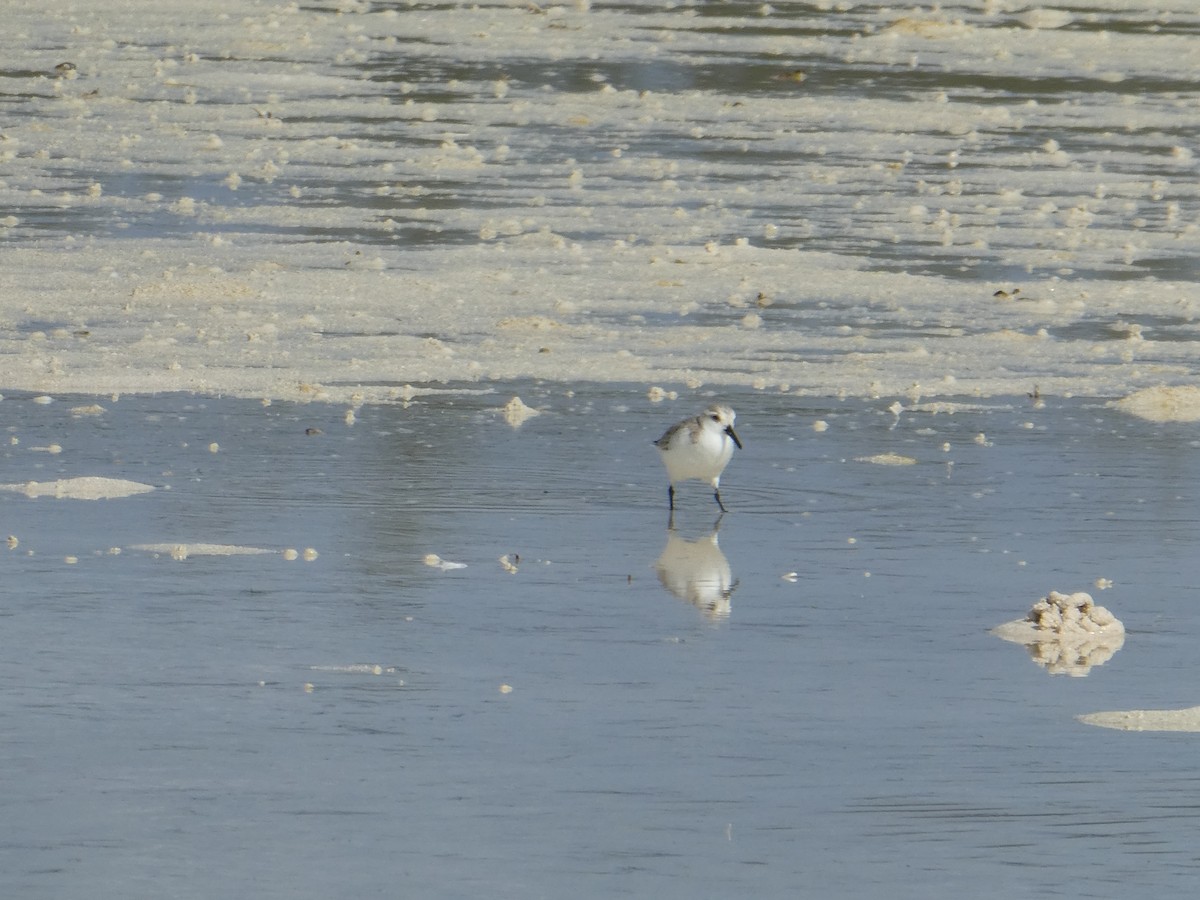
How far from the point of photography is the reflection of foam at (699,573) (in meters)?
→ 7.69

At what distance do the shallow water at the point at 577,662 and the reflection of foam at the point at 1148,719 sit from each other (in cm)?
6

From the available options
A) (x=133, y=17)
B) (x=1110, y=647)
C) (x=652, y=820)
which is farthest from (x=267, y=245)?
(x=133, y=17)

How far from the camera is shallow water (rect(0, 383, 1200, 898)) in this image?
5.36 metres

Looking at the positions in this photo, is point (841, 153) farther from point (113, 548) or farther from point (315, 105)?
point (113, 548)

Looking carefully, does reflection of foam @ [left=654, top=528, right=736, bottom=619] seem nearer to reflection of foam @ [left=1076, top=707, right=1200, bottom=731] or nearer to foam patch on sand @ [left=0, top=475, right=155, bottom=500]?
reflection of foam @ [left=1076, top=707, right=1200, bottom=731]

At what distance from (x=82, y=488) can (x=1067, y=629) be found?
142 inches

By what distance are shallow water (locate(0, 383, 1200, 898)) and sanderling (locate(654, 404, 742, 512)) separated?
0.15 metres

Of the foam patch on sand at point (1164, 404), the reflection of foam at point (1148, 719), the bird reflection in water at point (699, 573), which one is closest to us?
the reflection of foam at point (1148, 719)

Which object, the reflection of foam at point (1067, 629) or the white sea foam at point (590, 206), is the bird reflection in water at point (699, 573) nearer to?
the reflection of foam at point (1067, 629)

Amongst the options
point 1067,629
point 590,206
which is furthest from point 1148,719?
point 590,206

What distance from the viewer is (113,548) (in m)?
8.10

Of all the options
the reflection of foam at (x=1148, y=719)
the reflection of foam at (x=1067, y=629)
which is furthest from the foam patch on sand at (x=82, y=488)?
the reflection of foam at (x=1148, y=719)

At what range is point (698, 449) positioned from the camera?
8906 millimetres

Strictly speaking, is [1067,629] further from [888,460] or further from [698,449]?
[888,460]
